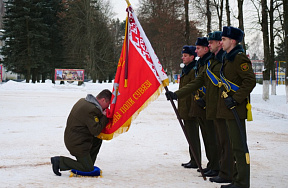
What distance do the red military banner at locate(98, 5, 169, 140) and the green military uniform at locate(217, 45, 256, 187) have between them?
1076 mm

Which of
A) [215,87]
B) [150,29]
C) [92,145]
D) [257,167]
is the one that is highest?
[150,29]

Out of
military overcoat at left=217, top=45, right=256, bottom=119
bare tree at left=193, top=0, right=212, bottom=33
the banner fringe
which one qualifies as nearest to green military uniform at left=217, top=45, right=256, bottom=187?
military overcoat at left=217, top=45, right=256, bottom=119

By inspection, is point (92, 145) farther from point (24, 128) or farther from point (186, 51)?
→ point (24, 128)

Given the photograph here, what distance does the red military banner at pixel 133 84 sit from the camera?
19.1 ft

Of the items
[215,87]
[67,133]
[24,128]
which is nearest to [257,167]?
[215,87]

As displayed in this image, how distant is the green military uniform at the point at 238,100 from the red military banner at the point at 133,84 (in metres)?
1.08

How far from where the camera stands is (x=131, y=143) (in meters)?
8.84

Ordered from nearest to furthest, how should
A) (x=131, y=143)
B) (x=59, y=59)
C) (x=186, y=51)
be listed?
1. (x=186, y=51)
2. (x=131, y=143)
3. (x=59, y=59)

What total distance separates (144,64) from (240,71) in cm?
153

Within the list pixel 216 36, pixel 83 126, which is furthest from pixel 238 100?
pixel 83 126

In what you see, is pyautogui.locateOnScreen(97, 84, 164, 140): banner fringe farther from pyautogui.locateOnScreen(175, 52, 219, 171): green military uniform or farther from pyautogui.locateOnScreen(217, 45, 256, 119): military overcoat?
pyautogui.locateOnScreen(217, 45, 256, 119): military overcoat

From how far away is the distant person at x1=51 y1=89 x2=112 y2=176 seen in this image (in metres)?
5.63

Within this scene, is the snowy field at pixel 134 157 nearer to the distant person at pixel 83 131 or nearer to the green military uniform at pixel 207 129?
the distant person at pixel 83 131

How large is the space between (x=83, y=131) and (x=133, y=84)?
0.98m
